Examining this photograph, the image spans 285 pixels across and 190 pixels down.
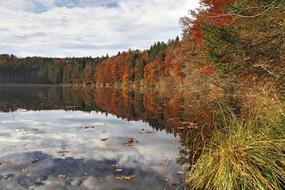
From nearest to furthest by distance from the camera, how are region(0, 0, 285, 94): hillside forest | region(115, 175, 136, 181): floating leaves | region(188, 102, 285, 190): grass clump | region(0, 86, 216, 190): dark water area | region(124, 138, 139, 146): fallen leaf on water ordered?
1. region(188, 102, 285, 190): grass clump
2. region(0, 86, 216, 190): dark water area
3. region(115, 175, 136, 181): floating leaves
4. region(0, 0, 285, 94): hillside forest
5. region(124, 138, 139, 146): fallen leaf on water

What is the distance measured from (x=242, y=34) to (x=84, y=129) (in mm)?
10368

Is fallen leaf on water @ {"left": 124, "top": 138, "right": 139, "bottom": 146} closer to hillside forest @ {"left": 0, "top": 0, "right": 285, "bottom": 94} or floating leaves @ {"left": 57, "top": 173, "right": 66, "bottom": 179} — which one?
hillside forest @ {"left": 0, "top": 0, "right": 285, "bottom": 94}

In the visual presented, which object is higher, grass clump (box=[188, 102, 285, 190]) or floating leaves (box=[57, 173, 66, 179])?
grass clump (box=[188, 102, 285, 190])

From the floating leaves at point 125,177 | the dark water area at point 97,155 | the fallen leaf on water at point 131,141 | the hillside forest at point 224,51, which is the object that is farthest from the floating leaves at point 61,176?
the hillside forest at point 224,51

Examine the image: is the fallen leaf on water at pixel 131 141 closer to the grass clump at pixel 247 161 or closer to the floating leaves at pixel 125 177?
the floating leaves at pixel 125 177

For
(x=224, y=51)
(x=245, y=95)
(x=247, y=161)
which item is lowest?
(x=247, y=161)

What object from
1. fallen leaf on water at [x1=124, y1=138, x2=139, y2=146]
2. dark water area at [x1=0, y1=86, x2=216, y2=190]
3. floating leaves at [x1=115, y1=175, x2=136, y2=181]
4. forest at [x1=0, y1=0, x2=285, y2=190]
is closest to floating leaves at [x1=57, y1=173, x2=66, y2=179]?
dark water area at [x1=0, y1=86, x2=216, y2=190]

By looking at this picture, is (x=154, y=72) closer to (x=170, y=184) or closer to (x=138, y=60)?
(x=138, y=60)

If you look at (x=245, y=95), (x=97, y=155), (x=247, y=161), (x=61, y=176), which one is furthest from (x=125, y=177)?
(x=245, y=95)

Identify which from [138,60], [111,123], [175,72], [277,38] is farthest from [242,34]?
[138,60]

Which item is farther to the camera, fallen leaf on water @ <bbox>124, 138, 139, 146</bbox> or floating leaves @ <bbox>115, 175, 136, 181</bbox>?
fallen leaf on water @ <bbox>124, 138, 139, 146</bbox>

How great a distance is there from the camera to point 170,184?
10.3 meters

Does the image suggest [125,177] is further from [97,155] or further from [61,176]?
[97,155]

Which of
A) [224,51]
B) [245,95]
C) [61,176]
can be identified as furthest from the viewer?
[245,95]
